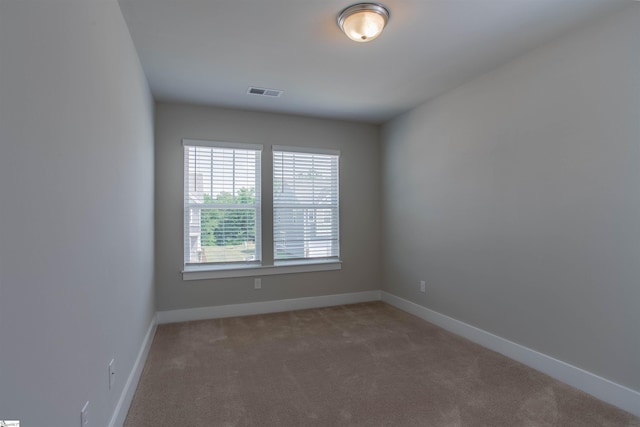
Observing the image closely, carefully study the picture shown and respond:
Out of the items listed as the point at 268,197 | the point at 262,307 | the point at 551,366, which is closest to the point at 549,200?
the point at 551,366

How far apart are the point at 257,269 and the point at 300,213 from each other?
0.93m

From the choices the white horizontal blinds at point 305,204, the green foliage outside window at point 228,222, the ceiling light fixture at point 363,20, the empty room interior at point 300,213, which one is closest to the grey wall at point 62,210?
the empty room interior at point 300,213

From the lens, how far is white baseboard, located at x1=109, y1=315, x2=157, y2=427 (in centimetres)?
188

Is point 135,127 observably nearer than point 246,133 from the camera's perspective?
Yes

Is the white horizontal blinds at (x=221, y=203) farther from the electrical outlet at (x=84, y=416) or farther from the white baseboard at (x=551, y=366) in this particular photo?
the electrical outlet at (x=84, y=416)

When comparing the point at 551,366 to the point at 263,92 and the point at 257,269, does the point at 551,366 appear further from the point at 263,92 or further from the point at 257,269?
the point at 263,92

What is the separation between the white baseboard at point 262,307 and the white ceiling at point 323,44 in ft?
8.09

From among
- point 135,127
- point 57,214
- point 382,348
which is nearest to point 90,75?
point 57,214

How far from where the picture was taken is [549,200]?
259 cm

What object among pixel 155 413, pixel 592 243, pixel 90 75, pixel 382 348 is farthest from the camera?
pixel 382 348

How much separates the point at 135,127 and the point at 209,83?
1.01m

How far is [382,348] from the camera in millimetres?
3082

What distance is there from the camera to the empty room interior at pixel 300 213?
120 cm

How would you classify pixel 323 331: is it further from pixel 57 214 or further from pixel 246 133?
pixel 57 214
